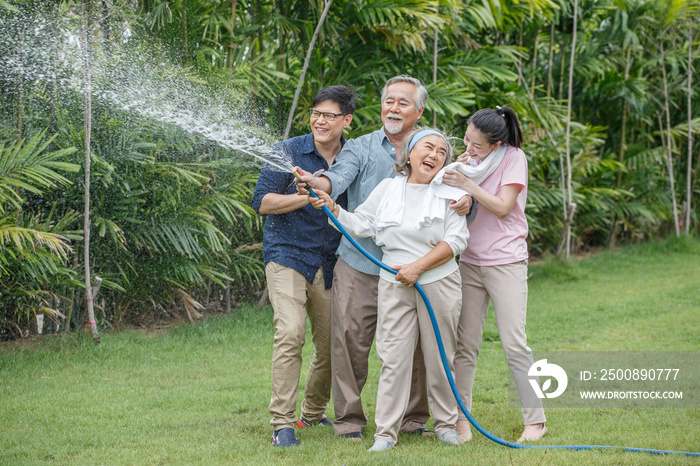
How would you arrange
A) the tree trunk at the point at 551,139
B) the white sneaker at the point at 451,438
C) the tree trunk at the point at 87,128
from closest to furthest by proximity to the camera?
the white sneaker at the point at 451,438, the tree trunk at the point at 87,128, the tree trunk at the point at 551,139

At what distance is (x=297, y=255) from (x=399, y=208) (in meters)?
0.57

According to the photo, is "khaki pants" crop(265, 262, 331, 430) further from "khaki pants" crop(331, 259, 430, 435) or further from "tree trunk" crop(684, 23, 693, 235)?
"tree trunk" crop(684, 23, 693, 235)

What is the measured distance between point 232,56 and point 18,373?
308 centimetres

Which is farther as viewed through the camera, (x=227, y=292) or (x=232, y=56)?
(x=227, y=292)

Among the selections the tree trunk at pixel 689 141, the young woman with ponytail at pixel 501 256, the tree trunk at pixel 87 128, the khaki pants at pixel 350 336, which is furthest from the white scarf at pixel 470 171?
the tree trunk at pixel 689 141

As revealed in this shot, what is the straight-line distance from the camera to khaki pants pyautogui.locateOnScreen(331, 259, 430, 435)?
347 centimetres

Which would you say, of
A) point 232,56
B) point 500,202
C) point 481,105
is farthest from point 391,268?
point 481,105

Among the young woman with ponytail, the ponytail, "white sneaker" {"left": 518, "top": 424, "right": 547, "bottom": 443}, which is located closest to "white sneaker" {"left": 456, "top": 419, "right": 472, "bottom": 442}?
the young woman with ponytail

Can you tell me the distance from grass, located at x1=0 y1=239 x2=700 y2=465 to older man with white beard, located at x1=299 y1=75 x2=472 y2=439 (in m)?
0.23

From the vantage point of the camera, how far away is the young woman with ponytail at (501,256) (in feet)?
11.3

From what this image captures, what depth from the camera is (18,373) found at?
4828 millimetres

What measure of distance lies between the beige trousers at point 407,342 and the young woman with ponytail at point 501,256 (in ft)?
0.63

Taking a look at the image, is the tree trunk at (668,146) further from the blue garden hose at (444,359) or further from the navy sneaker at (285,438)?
the navy sneaker at (285,438)

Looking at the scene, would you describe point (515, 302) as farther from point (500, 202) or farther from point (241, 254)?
point (241, 254)
